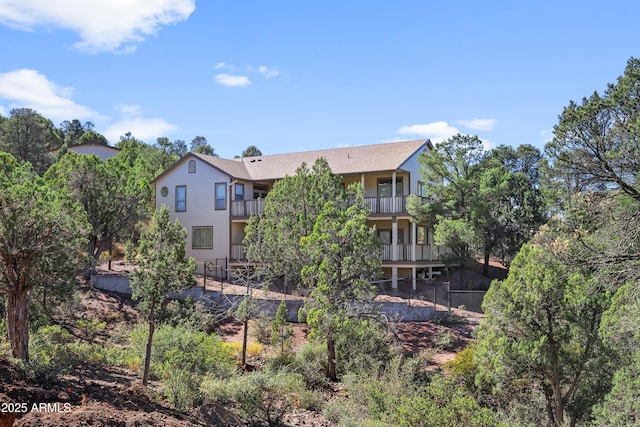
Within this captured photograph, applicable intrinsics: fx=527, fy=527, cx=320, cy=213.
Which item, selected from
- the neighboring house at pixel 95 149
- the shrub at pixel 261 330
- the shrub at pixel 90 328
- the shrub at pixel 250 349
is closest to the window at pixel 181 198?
the shrub at pixel 90 328

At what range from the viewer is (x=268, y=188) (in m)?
30.7

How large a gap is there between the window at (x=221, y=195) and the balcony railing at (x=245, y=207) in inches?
23.3

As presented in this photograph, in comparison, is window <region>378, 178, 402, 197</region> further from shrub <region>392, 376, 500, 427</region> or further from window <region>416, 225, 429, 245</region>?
shrub <region>392, 376, 500, 427</region>

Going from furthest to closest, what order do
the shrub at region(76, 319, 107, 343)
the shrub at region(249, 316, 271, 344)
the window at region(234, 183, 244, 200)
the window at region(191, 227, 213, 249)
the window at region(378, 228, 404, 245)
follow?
the window at region(191, 227, 213, 249) → the window at region(234, 183, 244, 200) → the window at region(378, 228, 404, 245) → the shrub at region(249, 316, 271, 344) → the shrub at region(76, 319, 107, 343)

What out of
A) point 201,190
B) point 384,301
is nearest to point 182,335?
point 384,301

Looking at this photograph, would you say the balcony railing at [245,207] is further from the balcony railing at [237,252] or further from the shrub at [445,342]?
the shrub at [445,342]

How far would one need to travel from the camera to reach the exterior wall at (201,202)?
1123 inches

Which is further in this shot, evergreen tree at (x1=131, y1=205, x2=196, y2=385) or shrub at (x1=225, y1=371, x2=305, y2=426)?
evergreen tree at (x1=131, y1=205, x2=196, y2=385)

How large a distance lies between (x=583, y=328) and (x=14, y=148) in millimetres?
36420

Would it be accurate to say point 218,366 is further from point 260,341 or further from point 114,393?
point 260,341

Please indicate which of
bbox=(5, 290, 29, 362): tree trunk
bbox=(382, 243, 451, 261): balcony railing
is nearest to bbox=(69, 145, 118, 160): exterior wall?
bbox=(382, 243, 451, 261): balcony railing

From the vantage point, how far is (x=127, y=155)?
40.6 meters

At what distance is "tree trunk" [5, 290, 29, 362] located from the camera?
1112cm

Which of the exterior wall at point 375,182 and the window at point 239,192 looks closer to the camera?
the exterior wall at point 375,182
